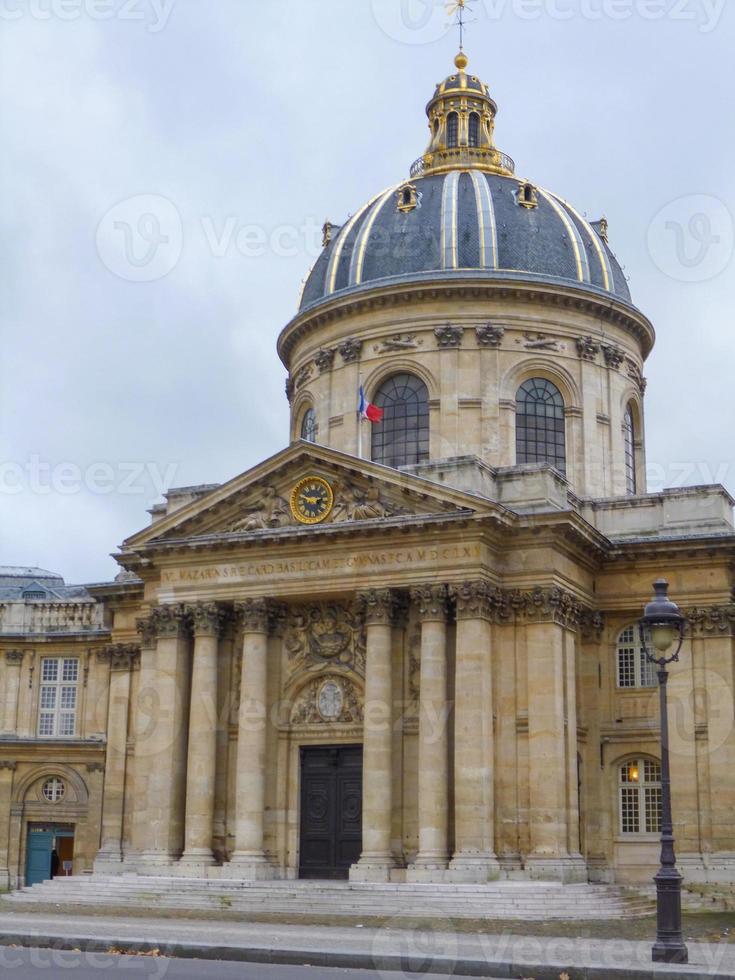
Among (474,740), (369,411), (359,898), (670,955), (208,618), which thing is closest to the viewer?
(670,955)

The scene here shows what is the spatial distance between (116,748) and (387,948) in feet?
79.5

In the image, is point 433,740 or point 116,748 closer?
point 433,740

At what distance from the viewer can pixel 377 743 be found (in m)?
A: 37.5

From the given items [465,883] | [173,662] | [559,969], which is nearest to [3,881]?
[173,662]

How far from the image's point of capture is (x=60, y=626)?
52.8 meters

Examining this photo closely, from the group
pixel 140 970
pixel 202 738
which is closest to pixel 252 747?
pixel 202 738

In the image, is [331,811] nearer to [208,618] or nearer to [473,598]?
[208,618]

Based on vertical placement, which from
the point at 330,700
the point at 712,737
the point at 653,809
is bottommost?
the point at 653,809

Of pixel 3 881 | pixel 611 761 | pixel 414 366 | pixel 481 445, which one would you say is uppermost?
pixel 414 366

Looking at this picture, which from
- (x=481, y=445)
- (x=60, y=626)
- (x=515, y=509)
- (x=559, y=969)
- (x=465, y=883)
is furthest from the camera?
(x=60, y=626)

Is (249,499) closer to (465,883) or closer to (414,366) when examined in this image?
(414,366)

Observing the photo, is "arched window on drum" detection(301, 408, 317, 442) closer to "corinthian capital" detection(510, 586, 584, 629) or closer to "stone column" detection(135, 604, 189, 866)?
"stone column" detection(135, 604, 189, 866)

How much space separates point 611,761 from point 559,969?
65.0ft

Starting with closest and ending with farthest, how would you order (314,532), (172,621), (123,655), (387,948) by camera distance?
1. (387,948)
2. (314,532)
3. (172,621)
4. (123,655)
